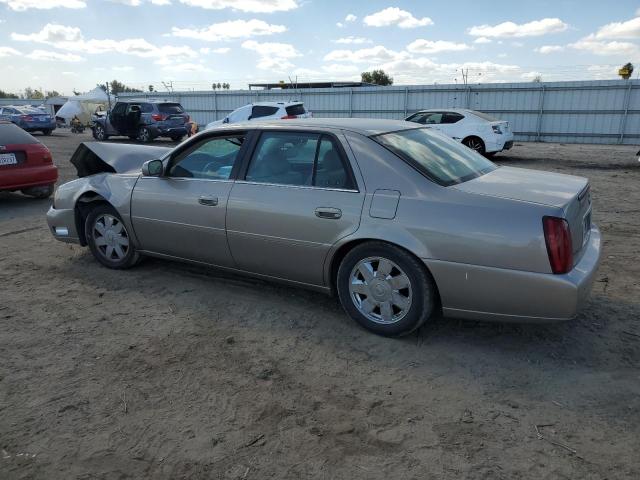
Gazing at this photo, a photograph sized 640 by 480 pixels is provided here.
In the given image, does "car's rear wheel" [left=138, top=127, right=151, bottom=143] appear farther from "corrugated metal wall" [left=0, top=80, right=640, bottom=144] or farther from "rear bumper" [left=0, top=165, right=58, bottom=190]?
"rear bumper" [left=0, top=165, right=58, bottom=190]

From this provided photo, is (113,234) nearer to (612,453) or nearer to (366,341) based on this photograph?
(366,341)

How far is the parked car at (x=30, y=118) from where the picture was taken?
2588 centimetres

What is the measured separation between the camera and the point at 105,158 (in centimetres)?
526

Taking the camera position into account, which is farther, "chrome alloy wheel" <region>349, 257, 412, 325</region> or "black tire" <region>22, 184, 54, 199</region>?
"black tire" <region>22, 184, 54, 199</region>

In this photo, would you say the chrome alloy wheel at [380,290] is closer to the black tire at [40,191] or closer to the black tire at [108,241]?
the black tire at [108,241]

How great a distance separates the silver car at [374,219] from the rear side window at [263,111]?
12.4 meters

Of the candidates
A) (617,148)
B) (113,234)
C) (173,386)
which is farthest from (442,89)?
(173,386)

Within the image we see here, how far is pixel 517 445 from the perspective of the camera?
250 cm

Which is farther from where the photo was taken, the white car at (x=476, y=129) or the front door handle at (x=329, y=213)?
the white car at (x=476, y=129)

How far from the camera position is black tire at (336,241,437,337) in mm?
3373

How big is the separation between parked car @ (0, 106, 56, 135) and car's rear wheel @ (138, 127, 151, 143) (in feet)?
29.4

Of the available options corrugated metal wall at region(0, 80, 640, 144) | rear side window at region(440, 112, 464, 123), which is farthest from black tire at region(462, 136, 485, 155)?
corrugated metal wall at region(0, 80, 640, 144)

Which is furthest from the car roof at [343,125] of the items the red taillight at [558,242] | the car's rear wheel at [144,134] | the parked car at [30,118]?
the parked car at [30,118]

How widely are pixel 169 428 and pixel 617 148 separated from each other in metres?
19.9
